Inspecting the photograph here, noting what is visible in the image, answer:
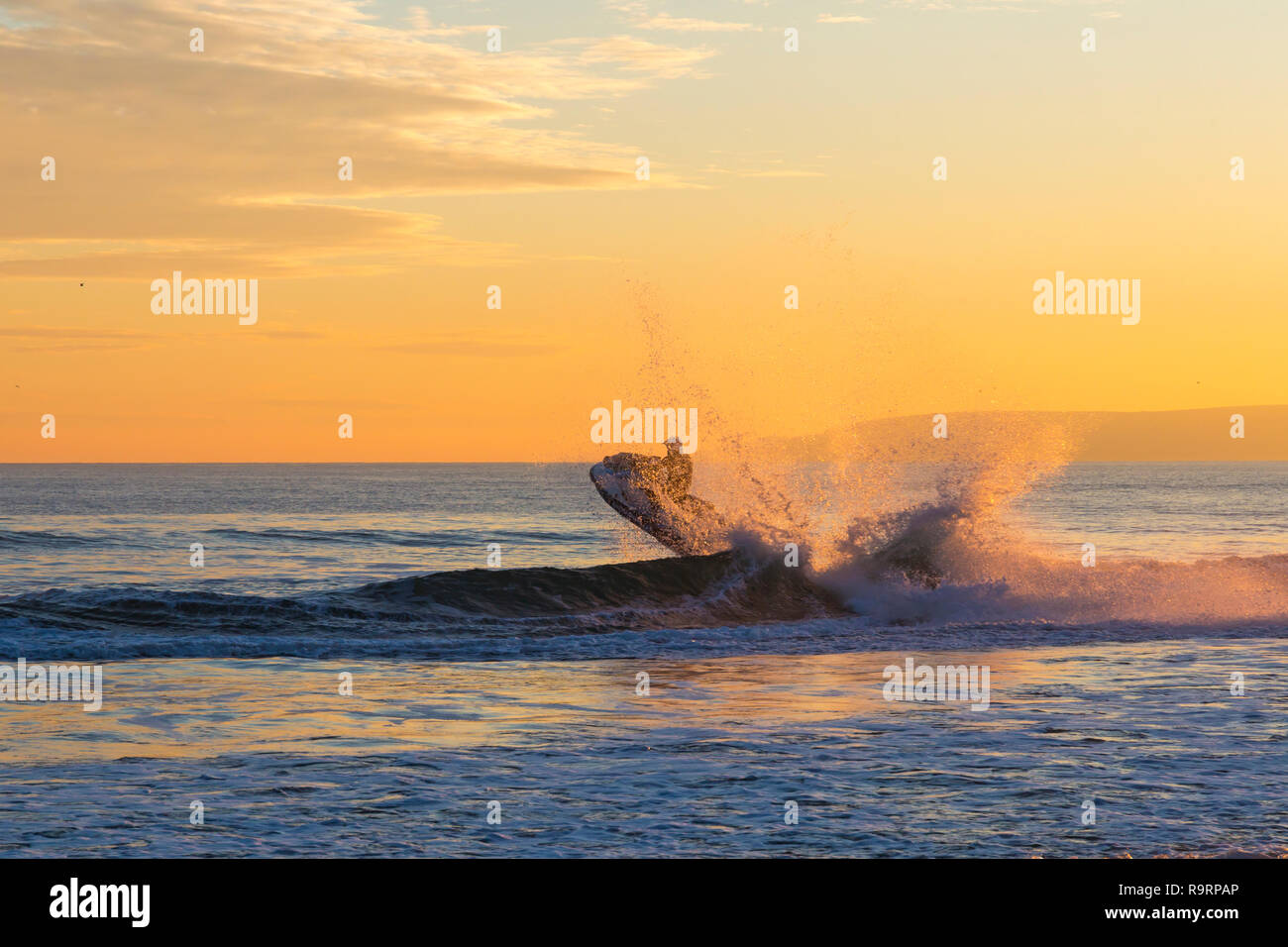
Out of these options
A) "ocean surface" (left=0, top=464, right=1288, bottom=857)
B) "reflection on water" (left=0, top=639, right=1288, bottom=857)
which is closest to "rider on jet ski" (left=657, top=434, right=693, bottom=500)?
"ocean surface" (left=0, top=464, right=1288, bottom=857)

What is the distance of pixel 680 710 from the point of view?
42.2 ft

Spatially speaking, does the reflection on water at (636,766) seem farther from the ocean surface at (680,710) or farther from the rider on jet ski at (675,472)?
the rider on jet ski at (675,472)

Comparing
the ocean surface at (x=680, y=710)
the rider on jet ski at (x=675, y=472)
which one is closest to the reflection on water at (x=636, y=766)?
the ocean surface at (x=680, y=710)

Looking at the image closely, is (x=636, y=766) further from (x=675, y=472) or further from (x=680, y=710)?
(x=675, y=472)

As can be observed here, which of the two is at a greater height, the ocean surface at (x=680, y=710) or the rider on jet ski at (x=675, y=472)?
the rider on jet ski at (x=675, y=472)

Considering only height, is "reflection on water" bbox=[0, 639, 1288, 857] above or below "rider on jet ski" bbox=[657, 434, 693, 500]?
below

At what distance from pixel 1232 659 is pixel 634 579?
11056 mm

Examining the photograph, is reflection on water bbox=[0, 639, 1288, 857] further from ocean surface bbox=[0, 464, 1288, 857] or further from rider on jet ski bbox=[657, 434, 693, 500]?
rider on jet ski bbox=[657, 434, 693, 500]

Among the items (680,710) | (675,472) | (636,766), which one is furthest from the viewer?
(675,472)

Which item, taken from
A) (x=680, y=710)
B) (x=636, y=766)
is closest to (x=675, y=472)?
(x=680, y=710)

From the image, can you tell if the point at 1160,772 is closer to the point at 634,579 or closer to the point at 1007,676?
the point at 1007,676

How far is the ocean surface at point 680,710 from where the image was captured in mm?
8242

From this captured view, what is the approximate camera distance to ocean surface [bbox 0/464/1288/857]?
824cm

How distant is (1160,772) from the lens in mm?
9797
